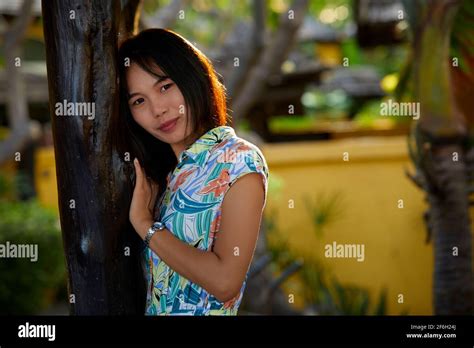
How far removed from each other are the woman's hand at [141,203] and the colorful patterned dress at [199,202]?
0.15 ft

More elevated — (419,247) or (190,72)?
(190,72)

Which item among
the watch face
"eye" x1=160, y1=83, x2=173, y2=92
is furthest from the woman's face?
the watch face

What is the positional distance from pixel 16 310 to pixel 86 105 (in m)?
4.38

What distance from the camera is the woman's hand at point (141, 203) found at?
255 centimetres

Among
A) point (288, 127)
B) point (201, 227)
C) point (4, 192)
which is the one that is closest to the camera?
point (201, 227)

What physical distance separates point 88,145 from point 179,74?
348mm

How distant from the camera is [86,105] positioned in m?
2.63

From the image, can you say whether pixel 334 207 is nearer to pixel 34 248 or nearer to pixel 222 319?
pixel 34 248

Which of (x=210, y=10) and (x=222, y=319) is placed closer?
(x=222, y=319)

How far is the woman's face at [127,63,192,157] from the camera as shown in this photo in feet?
8.38

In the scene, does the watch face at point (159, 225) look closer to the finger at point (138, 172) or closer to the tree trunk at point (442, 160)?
the finger at point (138, 172)

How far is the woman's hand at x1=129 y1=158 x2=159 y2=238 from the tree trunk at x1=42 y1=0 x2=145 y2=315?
8 cm

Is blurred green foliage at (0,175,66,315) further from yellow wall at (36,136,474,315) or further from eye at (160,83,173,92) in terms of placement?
eye at (160,83,173,92)

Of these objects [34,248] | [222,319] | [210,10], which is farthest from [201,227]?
[210,10]
